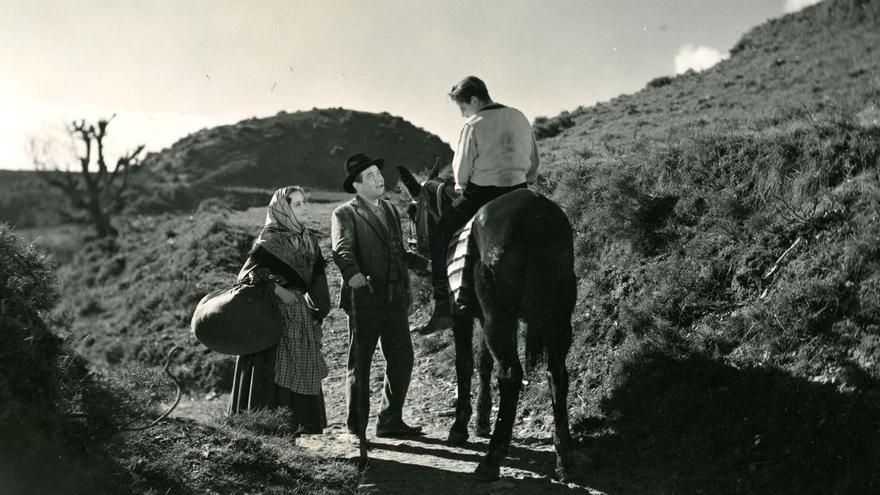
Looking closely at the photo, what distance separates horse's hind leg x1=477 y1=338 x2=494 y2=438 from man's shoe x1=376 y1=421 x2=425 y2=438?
65cm

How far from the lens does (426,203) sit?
694 centimetres

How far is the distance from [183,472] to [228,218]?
15.8m

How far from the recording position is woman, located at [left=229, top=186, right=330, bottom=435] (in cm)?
656

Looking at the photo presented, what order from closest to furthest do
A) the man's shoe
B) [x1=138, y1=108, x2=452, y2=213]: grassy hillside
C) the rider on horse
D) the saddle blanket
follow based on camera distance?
the saddle blanket → the rider on horse → the man's shoe → [x1=138, y1=108, x2=452, y2=213]: grassy hillside

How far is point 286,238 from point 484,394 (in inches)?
94.3

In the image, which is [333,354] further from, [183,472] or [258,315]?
[183,472]

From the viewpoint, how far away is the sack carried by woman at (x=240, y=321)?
6250 millimetres

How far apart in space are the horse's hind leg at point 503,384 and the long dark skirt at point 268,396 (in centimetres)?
190

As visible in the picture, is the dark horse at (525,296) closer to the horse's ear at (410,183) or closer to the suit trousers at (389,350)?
the suit trousers at (389,350)

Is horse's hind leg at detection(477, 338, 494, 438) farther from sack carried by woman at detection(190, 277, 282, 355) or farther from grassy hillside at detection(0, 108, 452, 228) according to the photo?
grassy hillside at detection(0, 108, 452, 228)

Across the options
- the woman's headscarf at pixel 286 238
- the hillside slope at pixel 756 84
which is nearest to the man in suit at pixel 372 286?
the woman's headscarf at pixel 286 238

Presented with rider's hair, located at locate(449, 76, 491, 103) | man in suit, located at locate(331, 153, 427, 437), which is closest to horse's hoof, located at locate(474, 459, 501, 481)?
man in suit, located at locate(331, 153, 427, 437)

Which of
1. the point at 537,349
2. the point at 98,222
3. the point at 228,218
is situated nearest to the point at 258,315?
the point at 537,349

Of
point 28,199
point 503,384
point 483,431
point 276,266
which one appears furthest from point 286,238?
point 28,199
